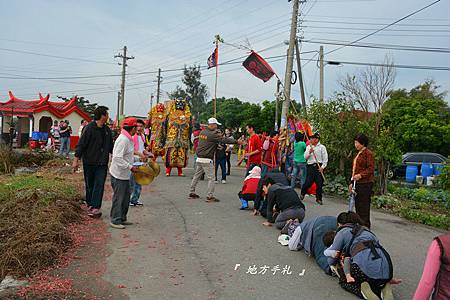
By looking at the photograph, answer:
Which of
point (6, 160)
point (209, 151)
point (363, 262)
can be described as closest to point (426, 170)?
point (209, 151)

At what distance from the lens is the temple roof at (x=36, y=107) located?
86.9 feet

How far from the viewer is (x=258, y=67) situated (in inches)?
630

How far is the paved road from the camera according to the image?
4902mm

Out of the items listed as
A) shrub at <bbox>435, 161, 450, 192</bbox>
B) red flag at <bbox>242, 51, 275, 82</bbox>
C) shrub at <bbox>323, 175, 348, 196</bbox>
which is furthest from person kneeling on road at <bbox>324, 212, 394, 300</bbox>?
red flag at <bbox>242, 51, 275, 82</bbox>

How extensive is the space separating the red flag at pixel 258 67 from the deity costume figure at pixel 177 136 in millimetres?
2991

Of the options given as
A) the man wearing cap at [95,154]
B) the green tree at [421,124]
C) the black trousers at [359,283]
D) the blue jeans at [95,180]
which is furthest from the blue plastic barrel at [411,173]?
the black trousers at [359,283]

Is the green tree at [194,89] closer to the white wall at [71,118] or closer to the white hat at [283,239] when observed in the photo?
the white wall at [71,118]

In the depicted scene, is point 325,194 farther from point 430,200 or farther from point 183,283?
point 183,283

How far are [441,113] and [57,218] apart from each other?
25961 mm

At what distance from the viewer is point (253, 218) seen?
8633 mm

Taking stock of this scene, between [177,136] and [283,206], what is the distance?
7710 millimetres

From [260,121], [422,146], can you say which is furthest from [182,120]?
[260,121]

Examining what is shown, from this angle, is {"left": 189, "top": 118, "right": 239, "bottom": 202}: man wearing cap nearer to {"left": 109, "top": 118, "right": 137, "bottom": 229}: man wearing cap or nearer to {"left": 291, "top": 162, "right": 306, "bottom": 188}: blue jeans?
{"left": 291, "top": 162, "right": 306, "bottom": 188}: blue jeans

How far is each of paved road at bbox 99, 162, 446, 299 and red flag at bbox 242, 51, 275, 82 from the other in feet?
24.3
